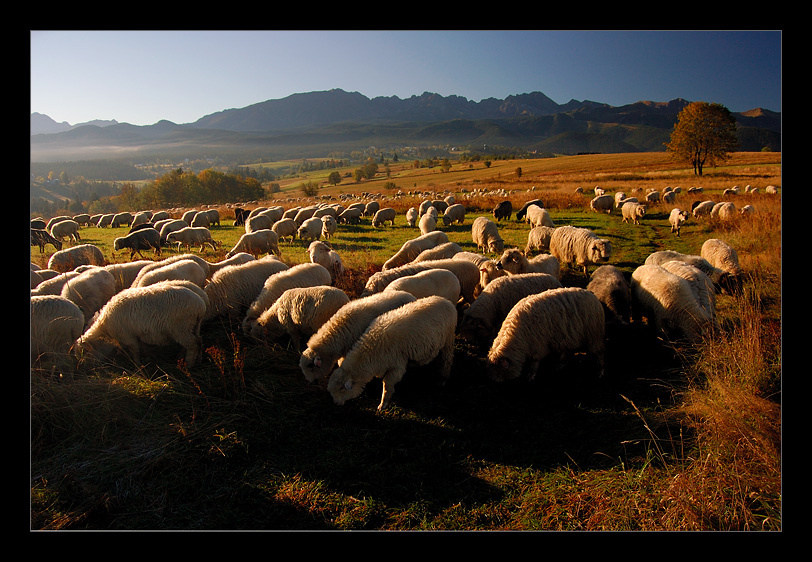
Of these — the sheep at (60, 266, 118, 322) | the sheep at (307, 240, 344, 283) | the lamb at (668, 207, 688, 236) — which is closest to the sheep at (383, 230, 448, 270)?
the sheep at (307, 240, 344, 283)

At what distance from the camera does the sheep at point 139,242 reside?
18391 millimetres

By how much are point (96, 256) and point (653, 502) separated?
1665 cm

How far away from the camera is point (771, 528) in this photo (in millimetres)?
2883

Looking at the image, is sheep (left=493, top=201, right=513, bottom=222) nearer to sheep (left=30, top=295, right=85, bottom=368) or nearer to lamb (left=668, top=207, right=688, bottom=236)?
lamb (left=668, top=207, right=688, bottom=236)

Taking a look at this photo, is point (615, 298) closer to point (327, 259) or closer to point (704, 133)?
point (327, 259)

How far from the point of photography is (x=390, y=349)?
5410mm

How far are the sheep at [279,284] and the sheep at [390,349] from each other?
2.91 m

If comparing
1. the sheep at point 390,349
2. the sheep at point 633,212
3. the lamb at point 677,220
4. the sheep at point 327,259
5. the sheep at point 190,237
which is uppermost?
the sheep at point 633,212

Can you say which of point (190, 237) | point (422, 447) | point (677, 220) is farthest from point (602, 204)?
point (422, 447)

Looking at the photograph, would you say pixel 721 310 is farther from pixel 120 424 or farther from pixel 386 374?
pixel 120 424

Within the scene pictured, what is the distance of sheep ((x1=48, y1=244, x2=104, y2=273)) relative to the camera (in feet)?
39.3

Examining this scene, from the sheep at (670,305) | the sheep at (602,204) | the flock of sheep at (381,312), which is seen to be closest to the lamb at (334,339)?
the flock of sheep at (381,312)

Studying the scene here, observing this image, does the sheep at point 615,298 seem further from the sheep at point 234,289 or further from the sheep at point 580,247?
the sheep at point 234,289
